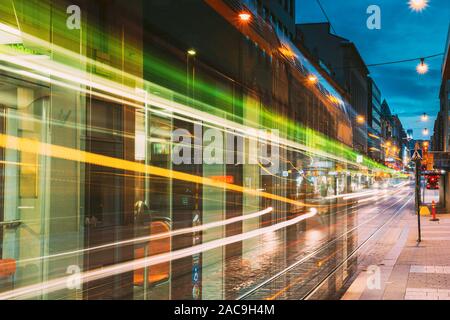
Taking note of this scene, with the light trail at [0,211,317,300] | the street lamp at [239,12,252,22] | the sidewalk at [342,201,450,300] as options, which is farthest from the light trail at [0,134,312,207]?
the sidewalk at [342,201,450,300]

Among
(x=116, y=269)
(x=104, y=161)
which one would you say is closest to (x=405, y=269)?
(x=116, y=269)

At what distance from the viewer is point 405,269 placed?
37.3 ft

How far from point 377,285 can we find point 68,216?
10.8 meters

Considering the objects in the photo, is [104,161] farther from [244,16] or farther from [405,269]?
[405,269]

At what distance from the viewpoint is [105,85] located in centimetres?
1689

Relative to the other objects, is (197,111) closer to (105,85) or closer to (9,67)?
(105,85)

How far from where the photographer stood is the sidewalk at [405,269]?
8680mm

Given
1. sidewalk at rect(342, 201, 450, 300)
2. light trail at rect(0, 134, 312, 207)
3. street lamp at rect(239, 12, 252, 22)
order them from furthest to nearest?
street lamp at rect(239, 12, 252, 22)
light trail at rect(0, 134, 312, 207)
sidewalk at rect(342, 201, 450, 300)

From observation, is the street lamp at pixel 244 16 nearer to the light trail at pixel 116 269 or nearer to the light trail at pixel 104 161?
the light trail at pixel 104 161

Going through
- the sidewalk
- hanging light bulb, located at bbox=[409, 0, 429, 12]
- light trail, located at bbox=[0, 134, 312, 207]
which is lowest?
the sidewalk

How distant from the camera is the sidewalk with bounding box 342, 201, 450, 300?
868 centimetres

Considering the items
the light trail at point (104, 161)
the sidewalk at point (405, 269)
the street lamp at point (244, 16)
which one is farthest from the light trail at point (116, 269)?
the street lamp at point (244, 16)

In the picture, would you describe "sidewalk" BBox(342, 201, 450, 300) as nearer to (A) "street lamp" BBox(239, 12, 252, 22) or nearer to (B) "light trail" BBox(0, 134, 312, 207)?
(B) "light trail" BBox(0, 134, 312, 207)

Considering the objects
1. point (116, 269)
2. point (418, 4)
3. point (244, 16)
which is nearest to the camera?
point (116, 269)
